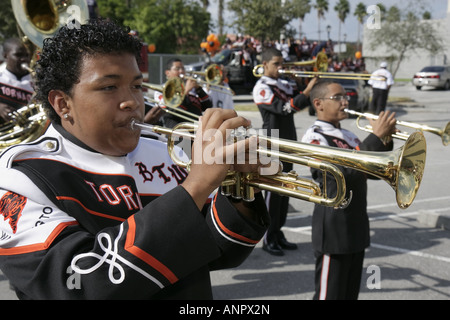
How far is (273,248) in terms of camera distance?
4.87 metres

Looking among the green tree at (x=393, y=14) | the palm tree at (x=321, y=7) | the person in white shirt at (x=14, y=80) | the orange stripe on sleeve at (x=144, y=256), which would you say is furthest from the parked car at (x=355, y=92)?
the palm tree at (x=321, y=7)

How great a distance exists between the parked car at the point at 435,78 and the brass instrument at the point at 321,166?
28093 mm

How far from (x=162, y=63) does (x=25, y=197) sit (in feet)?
78.5

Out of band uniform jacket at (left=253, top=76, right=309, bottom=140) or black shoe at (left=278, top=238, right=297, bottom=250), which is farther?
band uniform jacket at (left=253, top=76, right=309, bottom=140)

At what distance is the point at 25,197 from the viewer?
1297 millimetres

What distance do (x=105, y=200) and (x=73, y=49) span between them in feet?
1.58

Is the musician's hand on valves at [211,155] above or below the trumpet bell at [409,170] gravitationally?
above

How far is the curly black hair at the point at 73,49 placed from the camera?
4.83 feet

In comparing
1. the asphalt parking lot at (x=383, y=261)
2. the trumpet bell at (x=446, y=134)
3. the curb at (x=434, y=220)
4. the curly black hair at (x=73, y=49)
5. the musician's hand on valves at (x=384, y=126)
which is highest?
the curly black hair at (x=73, y=49)

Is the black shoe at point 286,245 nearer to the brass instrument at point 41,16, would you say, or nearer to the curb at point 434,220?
the curb at point 434,220

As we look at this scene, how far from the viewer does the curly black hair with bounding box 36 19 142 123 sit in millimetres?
1471

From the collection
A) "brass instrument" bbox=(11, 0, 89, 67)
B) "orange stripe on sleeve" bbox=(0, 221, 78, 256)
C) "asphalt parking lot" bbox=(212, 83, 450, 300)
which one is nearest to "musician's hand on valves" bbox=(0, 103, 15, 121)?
"brass instrument" bbox=(11, 0, 89, 67)

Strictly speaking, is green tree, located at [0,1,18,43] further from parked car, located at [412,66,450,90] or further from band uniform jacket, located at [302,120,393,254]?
band uniform jacket, located at [302,120,393,254]

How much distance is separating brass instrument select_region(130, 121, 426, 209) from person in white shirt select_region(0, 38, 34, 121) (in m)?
3.57
